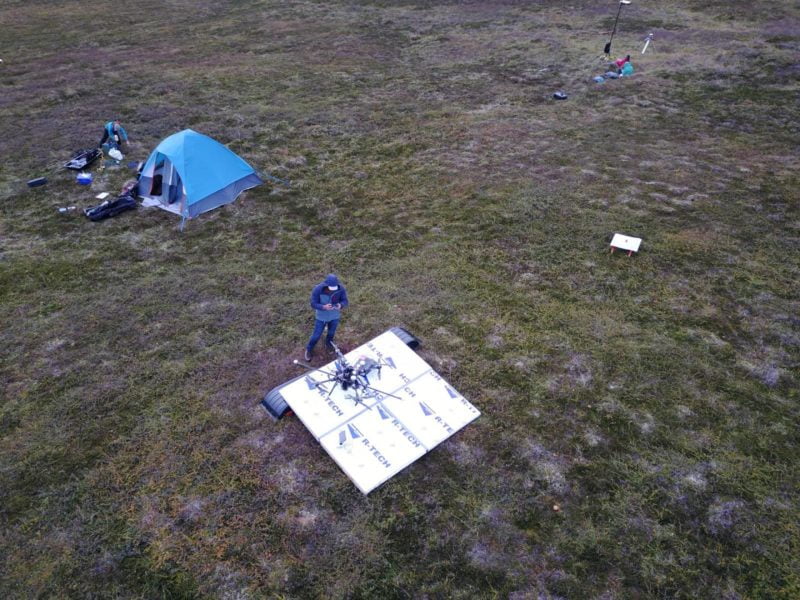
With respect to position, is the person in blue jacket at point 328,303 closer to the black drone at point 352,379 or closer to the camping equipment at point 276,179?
the black drone at point 352,379

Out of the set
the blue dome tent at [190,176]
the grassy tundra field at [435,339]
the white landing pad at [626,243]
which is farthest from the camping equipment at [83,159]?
the white landing pad at [626,243]

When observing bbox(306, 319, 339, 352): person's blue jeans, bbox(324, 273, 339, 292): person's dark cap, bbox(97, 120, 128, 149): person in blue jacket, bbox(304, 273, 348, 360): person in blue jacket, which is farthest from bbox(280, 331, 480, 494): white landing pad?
bbox(97, 120, 128, 149): person in blue jacket

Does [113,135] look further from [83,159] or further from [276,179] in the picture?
[276,179]

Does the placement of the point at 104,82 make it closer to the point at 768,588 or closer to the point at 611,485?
the point at 611,485

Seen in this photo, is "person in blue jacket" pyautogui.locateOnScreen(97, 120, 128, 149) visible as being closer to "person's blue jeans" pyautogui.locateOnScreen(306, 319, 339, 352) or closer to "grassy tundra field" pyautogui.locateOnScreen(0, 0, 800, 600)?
"grassy tundra field" pyautogui.locateOnScreen(0, 0, 800, 600)

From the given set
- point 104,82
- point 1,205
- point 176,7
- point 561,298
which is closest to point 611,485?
point 561,298

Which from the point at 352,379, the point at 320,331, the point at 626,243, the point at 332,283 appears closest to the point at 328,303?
the point at 332,283
